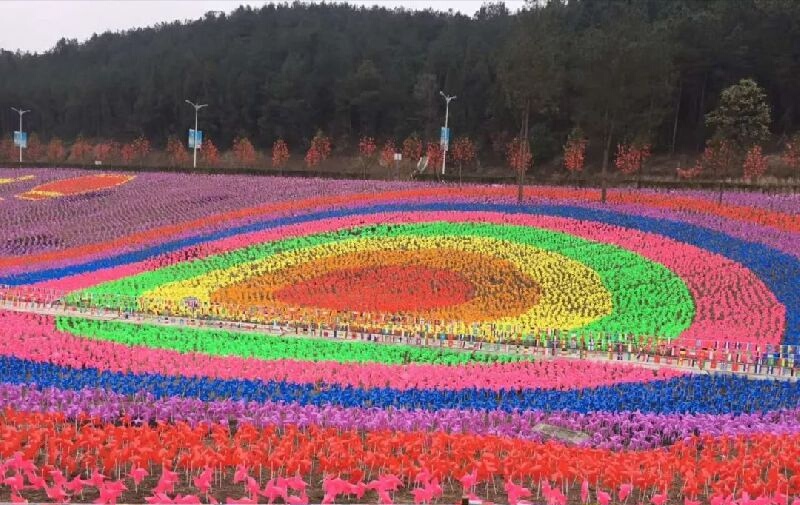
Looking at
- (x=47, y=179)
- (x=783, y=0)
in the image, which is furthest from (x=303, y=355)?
(x=783, y=0)

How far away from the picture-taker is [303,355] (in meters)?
22.9

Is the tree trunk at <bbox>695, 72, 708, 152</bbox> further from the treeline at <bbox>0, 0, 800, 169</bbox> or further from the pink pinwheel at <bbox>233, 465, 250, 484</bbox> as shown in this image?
the pink pinwheel at <bbox>233, 465, 250, 484</bbox>

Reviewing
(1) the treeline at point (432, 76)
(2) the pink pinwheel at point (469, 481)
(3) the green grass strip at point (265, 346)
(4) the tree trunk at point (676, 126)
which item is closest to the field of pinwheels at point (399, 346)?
(3) the green grass strip at point (265, 346)

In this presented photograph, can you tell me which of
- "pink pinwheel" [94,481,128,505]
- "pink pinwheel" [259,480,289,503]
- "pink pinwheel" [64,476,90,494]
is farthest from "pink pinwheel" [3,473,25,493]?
"pink pinwheel" [259,480,289,503]

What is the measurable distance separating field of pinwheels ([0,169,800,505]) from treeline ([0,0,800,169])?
7838 millimetres

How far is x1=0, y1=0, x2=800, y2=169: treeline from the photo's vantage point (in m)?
47.4

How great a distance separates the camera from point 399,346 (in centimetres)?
2512

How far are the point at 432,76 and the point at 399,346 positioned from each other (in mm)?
97885

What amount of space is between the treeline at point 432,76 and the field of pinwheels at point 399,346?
7.84 metres

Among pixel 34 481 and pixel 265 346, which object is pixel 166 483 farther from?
pixel 265 346

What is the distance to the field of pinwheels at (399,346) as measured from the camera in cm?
1185

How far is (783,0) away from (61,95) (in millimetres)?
120545

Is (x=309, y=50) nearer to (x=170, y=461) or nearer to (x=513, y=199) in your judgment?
(x=513, y=199)

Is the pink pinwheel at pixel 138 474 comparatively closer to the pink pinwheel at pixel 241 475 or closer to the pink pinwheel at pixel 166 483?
the pink pinwheel at pixel 166 483
